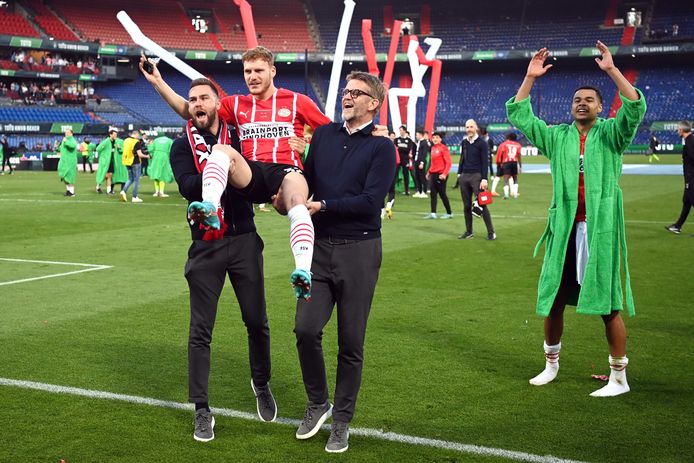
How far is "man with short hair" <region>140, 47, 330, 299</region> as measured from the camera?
172 inches

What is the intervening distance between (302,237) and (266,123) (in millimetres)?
956

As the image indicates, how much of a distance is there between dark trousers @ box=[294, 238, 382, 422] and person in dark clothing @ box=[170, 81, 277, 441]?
1.56 feet

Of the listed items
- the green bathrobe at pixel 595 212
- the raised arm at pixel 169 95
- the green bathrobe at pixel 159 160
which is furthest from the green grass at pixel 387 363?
the green bathrobe at pixel 159 160

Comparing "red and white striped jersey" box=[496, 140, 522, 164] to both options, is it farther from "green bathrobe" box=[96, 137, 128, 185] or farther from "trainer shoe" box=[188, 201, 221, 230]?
"trainer shoe" box=[188, 201, 221, 230]

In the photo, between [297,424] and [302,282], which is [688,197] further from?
[302,282]

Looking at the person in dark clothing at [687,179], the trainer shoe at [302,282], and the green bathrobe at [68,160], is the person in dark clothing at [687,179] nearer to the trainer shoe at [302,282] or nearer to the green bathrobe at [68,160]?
the trainer shoe at [302,282]

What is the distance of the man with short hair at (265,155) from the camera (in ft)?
14.4

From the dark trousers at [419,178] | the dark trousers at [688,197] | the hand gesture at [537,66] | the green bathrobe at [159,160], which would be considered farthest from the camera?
the dark trousers at [419,178]

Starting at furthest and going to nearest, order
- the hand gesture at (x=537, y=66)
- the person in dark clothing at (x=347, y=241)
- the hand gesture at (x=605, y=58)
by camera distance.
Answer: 1. the hand gesture at (x=537, y=66)
2. the hand gesture at (x=605, y=58)
3. the person in dark clothing at (x=347, y=241)

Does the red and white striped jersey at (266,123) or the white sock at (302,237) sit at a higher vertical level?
the red and white striped jersey at (266,123)

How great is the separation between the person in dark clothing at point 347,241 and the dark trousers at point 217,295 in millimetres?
477

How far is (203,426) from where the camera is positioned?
15.6 ft

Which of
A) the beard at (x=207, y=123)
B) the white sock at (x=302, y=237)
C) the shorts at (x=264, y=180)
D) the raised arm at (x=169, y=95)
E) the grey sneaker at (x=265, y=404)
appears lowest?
the grey sneaker at (x=265, y=404)

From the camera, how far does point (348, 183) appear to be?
15.3 ft
